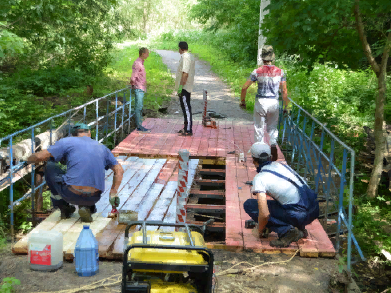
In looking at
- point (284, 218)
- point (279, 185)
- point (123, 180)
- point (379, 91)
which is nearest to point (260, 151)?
point (279, 185)

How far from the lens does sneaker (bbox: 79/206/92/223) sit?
5.22 m

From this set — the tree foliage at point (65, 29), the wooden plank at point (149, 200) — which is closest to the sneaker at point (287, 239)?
the wooden plank at point (149, 200)

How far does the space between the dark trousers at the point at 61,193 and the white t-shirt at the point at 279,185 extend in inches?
82.8

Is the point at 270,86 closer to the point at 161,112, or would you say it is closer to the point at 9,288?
the point at 9,288

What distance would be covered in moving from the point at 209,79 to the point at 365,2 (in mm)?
14859

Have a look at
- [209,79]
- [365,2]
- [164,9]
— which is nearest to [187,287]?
[365,2]

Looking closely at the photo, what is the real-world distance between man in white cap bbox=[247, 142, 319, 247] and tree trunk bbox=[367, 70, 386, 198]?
13.1 ft

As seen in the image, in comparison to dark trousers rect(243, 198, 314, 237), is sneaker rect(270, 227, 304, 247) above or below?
below

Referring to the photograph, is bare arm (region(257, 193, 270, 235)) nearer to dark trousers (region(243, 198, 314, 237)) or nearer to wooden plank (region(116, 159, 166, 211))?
dark trousers (region(243, 198, 314, 237))

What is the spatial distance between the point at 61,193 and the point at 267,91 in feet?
13.2

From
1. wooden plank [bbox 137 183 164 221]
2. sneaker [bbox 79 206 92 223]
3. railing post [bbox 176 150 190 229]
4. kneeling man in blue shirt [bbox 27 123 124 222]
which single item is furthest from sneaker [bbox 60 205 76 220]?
railing post [bbox 176 150 190 229]

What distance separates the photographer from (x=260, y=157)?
185 inches

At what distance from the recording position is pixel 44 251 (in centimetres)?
406

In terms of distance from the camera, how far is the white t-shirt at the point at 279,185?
4.54 metres
